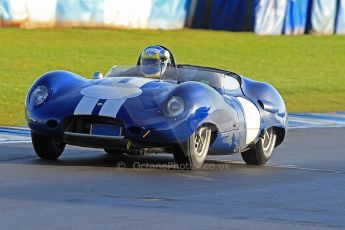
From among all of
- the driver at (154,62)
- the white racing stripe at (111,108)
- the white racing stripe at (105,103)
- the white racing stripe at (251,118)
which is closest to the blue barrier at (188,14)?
the driver at (154,62)

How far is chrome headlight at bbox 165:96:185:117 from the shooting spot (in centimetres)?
1064

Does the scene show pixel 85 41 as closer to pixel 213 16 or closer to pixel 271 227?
pixel 213 16

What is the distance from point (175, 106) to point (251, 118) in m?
1.24

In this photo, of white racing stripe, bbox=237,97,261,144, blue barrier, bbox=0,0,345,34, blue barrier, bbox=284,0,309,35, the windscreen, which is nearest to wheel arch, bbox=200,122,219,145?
white racing stripe, bbox=237,97,261,144

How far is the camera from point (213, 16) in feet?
108

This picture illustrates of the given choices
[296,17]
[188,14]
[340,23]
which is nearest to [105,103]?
[188,14]

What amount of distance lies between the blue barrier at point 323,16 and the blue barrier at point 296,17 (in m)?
0.25

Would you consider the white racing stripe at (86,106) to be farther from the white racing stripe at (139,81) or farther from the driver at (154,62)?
the driver at (154,62)

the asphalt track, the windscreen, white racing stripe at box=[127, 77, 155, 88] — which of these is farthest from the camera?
the windscreen

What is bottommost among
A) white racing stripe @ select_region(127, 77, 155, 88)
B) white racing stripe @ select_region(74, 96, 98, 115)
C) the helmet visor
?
white racing stripe @ select_region(74, 96, 98, 115)

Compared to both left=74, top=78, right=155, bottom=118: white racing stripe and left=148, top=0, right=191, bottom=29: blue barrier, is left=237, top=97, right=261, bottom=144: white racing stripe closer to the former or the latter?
left=74, top=78, right=155, bottom=118: white racing stripe

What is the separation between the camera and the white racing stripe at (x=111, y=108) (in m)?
10.5

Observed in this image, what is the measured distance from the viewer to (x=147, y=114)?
416 inches

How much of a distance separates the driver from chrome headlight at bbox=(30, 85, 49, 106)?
1174 millimetres
